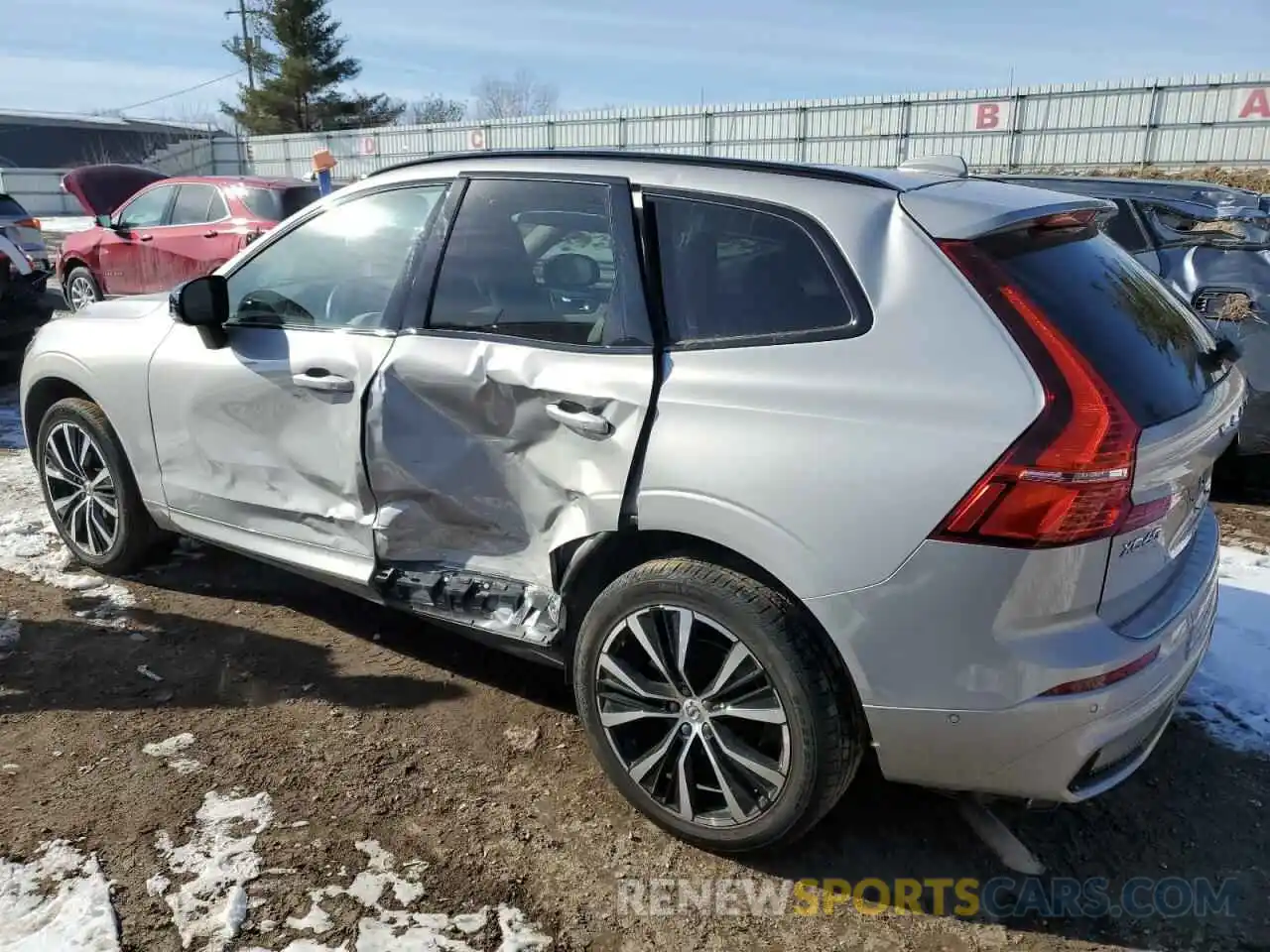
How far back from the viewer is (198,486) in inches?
153

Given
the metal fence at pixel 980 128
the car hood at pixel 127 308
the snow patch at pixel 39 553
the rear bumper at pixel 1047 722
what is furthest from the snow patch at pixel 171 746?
the metal fence at pixel 980 128

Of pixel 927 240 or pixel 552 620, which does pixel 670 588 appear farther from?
pixel 927 240

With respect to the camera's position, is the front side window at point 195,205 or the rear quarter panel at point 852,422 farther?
the front side window at point 195,205

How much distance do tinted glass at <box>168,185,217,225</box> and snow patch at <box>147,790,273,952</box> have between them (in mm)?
9879

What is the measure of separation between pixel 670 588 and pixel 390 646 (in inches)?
69.1

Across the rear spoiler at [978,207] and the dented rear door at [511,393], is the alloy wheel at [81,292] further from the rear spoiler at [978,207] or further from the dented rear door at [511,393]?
the rear spoiler at [978,207]

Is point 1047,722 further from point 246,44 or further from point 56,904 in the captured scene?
point 246,44

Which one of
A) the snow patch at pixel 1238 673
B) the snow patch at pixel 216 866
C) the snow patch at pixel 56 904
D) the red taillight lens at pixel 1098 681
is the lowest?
the snow patch at pixel 1238 673

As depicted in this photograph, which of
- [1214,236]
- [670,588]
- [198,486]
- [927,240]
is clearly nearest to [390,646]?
[198,486]

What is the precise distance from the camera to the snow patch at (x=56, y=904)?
7.68 feet

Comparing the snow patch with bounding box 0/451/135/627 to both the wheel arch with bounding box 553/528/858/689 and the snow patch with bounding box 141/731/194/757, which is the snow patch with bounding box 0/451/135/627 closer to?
the snow patch with bounding box 141/731/194/757

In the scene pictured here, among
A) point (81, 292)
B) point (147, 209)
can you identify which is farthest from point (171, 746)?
point (81, 292)

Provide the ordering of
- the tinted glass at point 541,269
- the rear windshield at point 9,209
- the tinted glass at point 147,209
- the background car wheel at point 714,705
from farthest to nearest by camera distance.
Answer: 1. the rear windshield at point 9,209
2. the tinted glass at point 147,209
3. the tinted glass at point 541,269
4. the background car wheel at point 714,705

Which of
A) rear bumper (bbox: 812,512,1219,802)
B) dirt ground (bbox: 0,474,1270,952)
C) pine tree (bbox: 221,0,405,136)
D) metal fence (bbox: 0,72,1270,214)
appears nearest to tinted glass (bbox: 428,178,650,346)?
rear bumper (bbox: 812,512,1219,802)
